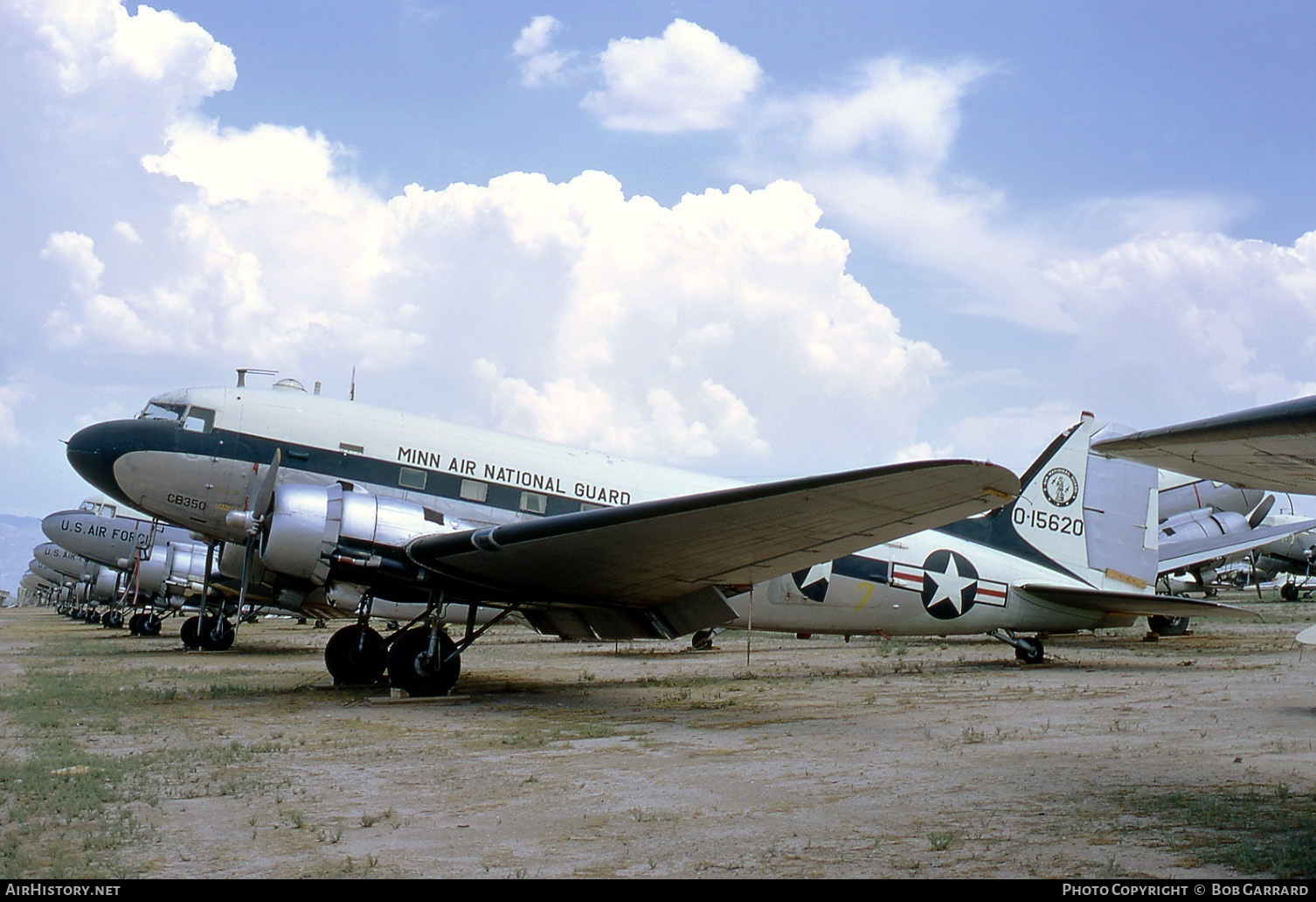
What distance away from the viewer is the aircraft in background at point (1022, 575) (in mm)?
12852

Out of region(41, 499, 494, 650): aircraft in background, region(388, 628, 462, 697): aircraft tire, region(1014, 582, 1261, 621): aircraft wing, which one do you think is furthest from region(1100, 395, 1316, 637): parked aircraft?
region(41, 499, 494, 650): aircraft in background

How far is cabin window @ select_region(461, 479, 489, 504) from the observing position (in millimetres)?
12172

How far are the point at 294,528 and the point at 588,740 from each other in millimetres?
4090

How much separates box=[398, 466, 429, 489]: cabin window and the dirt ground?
8.16 ft

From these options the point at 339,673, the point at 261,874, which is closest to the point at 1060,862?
the point at 261,874

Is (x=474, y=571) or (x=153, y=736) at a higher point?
(x=474, y=571)

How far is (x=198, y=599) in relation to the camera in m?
29.8

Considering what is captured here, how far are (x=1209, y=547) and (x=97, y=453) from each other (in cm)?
2596

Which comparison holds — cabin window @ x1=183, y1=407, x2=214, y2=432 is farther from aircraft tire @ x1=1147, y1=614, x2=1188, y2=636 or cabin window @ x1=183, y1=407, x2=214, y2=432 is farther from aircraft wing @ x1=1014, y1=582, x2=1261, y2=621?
aircraft tire @ x1=1147, y1=614, x2=1188, y2=636

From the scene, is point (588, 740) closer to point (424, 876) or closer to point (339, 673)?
point (424, 876)

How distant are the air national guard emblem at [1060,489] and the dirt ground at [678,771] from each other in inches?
113

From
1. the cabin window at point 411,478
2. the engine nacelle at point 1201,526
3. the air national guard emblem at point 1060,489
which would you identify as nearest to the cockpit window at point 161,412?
the cabin window at point 411,478

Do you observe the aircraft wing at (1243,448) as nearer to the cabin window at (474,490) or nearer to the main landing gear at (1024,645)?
the cabin window at (474,490)

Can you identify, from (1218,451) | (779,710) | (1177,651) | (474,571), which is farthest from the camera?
(1177,651)
